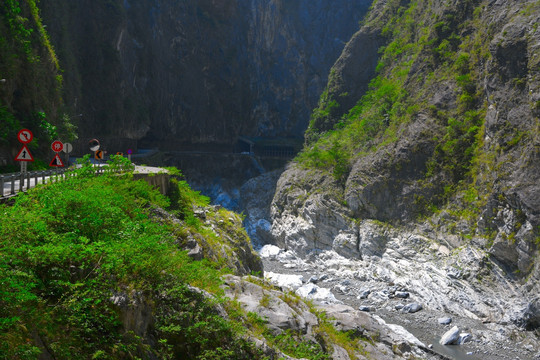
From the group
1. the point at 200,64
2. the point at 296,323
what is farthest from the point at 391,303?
the point at 200,64

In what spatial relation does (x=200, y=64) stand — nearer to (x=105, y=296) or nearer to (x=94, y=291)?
(x=105, y=296)

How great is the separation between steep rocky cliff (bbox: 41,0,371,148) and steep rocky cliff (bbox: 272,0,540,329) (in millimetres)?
21487

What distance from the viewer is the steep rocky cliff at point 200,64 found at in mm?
45906

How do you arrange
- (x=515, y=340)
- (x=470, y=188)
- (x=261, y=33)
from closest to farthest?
(x=515, y=340)
(x=470, y=188)
(x=261, y=33)

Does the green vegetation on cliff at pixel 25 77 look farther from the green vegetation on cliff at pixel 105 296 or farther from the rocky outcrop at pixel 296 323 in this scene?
the rocky outcrop at pixel 296 323

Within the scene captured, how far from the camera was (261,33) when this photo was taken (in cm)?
6431

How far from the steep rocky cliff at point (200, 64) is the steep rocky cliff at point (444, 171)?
21.5m

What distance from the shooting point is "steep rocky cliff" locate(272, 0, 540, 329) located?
22.4 meters

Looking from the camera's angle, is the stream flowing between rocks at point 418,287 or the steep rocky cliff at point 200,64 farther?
the steep rocky cliff at point 200,64

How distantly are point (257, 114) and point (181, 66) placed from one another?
555 inches

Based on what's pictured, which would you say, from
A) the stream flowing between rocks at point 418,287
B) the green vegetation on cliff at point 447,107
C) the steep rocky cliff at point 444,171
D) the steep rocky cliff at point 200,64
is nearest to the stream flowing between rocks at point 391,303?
the stream flowing between rocks at point 418,287

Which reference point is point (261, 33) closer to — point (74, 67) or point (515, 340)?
point (74, 67)

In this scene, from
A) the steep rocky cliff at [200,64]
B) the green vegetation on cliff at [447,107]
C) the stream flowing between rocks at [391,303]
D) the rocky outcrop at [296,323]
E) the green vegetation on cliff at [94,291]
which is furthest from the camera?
the steep rocky cliff at [200,64]

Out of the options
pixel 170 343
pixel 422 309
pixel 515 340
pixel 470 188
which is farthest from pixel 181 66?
pixel 170 343
